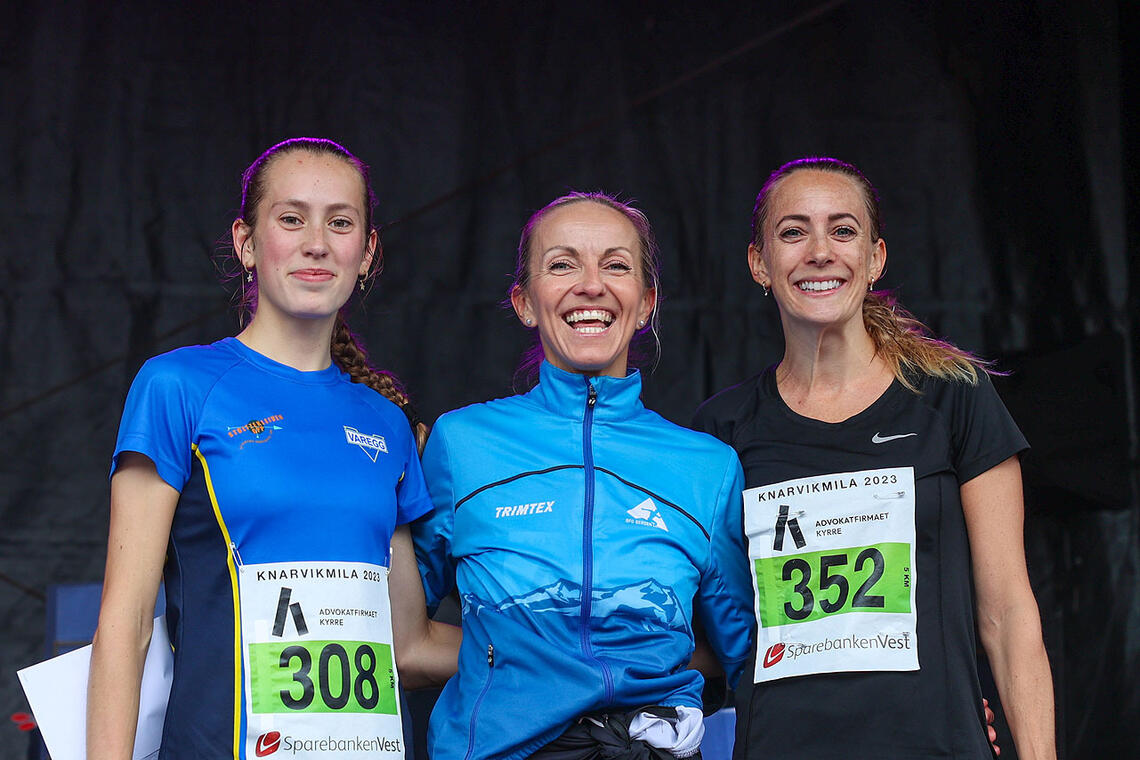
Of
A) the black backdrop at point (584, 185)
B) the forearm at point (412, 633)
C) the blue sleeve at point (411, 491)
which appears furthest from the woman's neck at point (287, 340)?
the black backdrop at point (584, 185)

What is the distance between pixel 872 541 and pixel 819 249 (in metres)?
0.56

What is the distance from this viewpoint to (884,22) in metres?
4.00

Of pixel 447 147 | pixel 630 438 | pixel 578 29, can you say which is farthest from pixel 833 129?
pixel 630 438

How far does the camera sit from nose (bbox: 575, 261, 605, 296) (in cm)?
237

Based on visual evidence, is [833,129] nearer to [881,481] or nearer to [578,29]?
[578,29]


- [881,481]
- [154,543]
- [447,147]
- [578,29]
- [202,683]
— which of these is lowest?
[202,683]

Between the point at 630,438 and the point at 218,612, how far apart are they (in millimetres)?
778

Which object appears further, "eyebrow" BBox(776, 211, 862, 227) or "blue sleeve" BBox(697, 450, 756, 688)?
"eyebrow" BBox(776, 211, 862, 227)

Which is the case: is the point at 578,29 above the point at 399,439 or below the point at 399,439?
above

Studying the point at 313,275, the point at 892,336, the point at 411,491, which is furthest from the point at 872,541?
the point at 313,275

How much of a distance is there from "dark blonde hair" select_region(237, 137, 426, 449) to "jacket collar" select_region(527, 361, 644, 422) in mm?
264

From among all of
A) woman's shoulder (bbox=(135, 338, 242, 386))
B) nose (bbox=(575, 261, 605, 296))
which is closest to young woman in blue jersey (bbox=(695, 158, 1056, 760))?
nose (bbox=(575, 261, 605, 296))

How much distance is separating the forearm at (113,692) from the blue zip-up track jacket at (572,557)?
19.2 inches

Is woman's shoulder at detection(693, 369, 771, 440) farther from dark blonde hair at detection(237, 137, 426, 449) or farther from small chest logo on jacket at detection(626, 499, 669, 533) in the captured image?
dark blonde hair at detection(237, 137, 426, 449)
